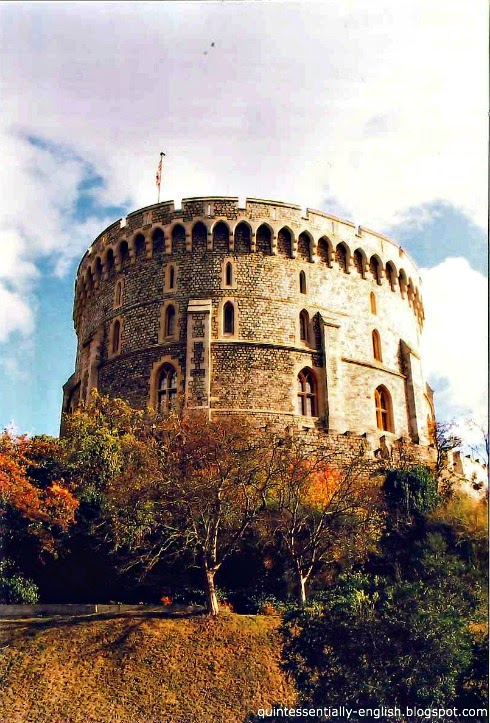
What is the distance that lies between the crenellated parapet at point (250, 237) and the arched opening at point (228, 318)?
2.59m

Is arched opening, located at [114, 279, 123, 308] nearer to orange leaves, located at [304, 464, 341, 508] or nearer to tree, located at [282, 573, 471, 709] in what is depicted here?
orange leaves, located at [304, 464, 341, 508]

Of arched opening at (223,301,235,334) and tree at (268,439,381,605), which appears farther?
arched opening at (223,301,235,334)

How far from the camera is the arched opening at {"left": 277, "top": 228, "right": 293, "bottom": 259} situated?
97.1 feet

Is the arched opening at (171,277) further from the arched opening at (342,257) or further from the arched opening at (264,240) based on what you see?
the arched opening at (342,257)

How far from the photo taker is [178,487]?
677 inches

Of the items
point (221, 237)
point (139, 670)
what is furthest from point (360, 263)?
point (139, 670)

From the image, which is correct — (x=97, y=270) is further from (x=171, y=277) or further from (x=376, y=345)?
(x=376, y=345)

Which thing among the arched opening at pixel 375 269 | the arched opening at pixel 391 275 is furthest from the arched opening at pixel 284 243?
the arched opening at pixel 391 275

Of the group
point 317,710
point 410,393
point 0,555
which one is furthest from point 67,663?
point 410,393

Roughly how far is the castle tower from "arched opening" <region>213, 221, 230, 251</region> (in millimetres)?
44

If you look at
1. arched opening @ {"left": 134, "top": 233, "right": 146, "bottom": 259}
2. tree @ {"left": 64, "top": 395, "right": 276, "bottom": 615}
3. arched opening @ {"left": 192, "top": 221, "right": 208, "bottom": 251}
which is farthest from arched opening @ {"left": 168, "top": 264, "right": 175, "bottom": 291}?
tree @ {"left": 64, "top": 395, "right": 276, "bottom": 615}

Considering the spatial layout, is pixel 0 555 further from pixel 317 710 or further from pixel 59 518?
pixel 317 710

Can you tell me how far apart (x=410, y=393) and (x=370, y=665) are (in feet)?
65.0

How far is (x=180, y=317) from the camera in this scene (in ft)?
92.8
